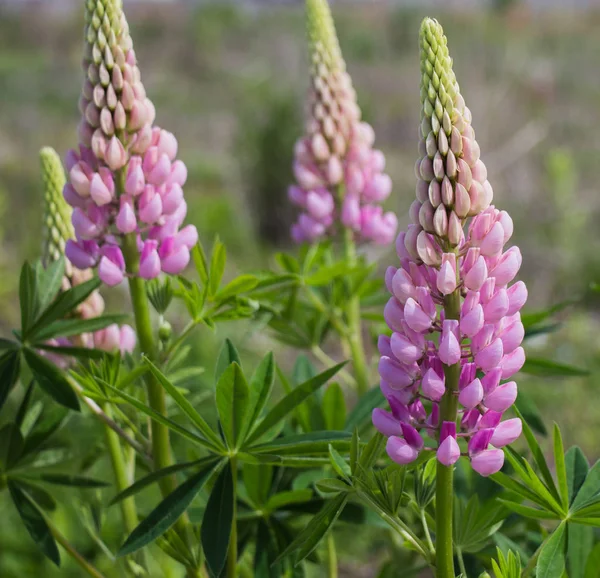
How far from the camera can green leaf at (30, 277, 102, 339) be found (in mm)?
1054

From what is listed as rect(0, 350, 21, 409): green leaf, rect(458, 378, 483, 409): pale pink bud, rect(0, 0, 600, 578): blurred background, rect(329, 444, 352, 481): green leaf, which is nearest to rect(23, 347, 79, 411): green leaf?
rect(0, 350, 21, 409): green leaf

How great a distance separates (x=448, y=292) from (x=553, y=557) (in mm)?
299

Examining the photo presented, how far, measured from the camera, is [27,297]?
1.06 metres

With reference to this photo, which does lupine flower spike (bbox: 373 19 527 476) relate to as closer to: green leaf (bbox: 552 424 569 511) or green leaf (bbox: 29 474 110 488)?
green leaf (bbox: 552 424 569 511)

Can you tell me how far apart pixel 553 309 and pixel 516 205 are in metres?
8.47

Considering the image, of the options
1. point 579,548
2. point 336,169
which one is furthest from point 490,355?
point 336,169

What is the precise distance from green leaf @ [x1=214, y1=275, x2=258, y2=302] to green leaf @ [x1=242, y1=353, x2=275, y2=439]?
0.41ft

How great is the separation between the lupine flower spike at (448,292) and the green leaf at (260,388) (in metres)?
0.18

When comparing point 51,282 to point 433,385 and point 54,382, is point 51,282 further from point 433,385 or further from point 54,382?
point 433,385

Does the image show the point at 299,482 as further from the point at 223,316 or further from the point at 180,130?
the point at 180,130

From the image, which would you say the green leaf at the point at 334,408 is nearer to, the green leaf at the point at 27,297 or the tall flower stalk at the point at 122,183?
the tall flower stalk at the point at 122,183

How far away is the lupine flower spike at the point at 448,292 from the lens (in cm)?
79

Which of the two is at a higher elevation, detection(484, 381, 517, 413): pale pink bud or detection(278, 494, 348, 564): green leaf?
detection(484, 381, 517, 413): pale pink bud

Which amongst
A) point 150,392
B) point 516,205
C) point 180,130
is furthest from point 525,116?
point 150,392
